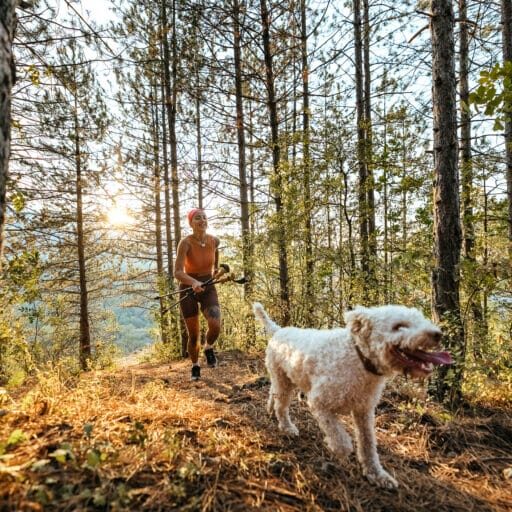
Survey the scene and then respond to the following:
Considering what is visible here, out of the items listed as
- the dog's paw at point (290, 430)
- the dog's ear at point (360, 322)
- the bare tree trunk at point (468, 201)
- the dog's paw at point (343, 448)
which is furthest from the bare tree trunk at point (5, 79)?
the bare tree trunk at point (468, 201)

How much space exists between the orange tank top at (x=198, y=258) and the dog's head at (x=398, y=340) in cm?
365

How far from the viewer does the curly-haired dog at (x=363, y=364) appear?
5.91 ft

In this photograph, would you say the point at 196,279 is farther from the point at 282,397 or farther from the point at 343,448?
the point at 343,448

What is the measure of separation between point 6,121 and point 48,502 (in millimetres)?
1803

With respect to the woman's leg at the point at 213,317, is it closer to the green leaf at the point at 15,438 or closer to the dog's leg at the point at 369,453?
the dog's leg at the point at 369,453

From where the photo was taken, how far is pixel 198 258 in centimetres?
534

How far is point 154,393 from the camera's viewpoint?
3281 mm

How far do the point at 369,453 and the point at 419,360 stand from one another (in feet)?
2.48

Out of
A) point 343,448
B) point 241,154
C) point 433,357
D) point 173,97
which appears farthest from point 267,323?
point 173,97

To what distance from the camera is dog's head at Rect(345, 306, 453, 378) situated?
1764 mm

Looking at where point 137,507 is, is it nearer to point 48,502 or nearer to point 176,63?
point 48,502

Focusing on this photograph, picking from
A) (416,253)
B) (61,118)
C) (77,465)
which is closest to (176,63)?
(61,118)

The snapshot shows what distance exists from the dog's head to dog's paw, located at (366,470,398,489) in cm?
65

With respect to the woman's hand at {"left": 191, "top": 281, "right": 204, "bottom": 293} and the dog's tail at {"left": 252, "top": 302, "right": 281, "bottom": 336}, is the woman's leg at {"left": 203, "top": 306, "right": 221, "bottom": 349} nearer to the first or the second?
the woman's hand at {"left": 191, "top": 281, "right": 204, "bottom": 293}
